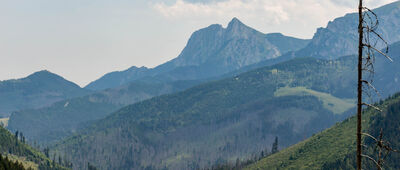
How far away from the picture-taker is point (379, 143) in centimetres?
2422

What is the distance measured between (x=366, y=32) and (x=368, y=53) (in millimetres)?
1515

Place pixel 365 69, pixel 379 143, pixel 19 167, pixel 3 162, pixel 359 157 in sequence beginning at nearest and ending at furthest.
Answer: pixel 379 143 < pixel 365 69 < pixel 359 157 < pixel 3 162 < pixel 19 167

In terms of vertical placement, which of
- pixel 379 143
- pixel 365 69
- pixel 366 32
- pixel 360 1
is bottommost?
pixel 379 143

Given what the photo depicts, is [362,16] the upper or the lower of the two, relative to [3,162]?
upper

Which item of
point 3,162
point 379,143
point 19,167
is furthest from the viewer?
point 19,167

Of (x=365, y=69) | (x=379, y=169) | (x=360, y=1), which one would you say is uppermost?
(x=360, y=1)

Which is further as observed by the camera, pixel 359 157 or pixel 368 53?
pixel 359 157

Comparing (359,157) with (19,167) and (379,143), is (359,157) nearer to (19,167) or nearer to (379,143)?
(379,143)

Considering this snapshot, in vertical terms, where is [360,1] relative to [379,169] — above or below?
above

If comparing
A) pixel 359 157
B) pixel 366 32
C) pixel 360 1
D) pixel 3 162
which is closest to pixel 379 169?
pixel 359 157

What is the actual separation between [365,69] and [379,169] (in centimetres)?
598

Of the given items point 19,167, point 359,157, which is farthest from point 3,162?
point 359,157

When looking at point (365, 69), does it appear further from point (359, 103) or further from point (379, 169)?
point (379, 169)

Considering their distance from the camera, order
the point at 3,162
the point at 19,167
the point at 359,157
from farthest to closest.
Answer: the point at 19,167 → the point at 3,162 → the point at 359,157
